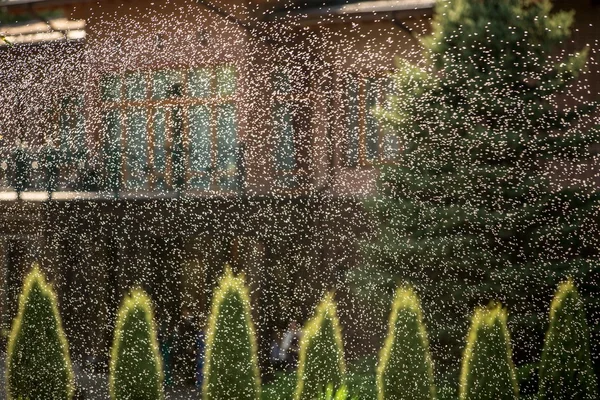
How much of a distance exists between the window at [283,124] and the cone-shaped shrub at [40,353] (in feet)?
19.1

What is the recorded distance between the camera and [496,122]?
39.0 ft

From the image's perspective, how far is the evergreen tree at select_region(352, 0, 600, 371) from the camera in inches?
465

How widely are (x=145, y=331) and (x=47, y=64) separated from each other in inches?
380

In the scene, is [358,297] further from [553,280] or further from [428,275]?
[553,280]

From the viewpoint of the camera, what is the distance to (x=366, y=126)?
15242 mm

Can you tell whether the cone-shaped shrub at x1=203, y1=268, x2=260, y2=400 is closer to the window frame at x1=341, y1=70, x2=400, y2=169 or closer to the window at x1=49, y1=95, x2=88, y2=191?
the window frame at x1=341, y1=70, x2=400, y2=169

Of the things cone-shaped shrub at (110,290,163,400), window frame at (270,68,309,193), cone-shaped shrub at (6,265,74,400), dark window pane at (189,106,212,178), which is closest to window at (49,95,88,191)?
dark window pane at (189,106,212,178)

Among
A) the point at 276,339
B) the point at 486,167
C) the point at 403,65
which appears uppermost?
the point at 403,65

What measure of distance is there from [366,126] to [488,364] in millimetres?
6153

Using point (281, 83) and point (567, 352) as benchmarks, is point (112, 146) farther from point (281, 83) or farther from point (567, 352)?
point (567, 352)

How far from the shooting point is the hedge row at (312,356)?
32.5 ft

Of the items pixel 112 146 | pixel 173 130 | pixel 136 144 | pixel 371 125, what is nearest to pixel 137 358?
pixel 371 125

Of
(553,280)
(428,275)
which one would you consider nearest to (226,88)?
(428,275)

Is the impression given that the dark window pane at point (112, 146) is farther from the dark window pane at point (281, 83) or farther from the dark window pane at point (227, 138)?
the dark window pane at point (281, 83)
